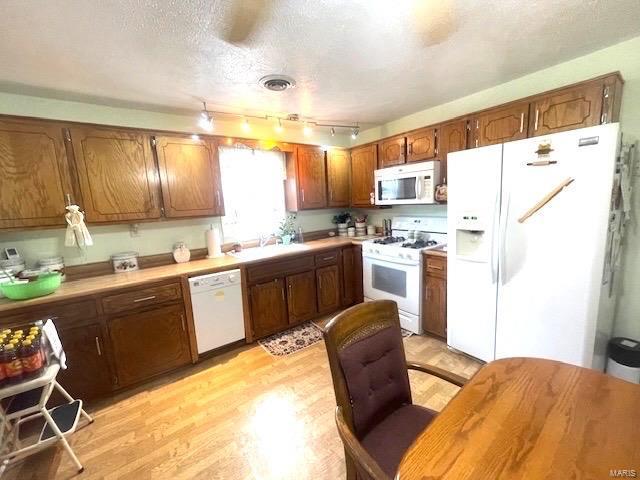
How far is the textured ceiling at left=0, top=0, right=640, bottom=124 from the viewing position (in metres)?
1.33

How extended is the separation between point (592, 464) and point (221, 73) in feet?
8.31

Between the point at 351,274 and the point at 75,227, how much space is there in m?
2.76

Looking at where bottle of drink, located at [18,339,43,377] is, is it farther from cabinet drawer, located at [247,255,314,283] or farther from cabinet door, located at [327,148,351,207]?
cabinet door, located at [327,148,351,207]

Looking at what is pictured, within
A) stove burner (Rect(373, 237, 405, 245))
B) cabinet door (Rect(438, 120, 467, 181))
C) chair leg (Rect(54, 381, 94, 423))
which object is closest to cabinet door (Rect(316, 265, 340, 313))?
stove burner (Rect(373, 237, 405, 245))

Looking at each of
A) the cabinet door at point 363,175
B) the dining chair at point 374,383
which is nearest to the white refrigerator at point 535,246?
the dining chair at point 374,383

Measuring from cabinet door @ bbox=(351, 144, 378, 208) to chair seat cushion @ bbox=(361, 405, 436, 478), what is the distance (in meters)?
2.67

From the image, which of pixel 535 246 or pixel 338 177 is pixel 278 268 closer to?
pixel 338 177

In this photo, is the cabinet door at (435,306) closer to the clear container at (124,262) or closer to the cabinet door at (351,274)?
the cabinet door at (351,274)

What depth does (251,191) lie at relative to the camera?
11.0 ft

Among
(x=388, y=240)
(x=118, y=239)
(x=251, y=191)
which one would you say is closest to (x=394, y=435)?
(x=388, y=240)

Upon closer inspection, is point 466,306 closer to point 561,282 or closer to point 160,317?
point 561,282

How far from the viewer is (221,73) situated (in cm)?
191

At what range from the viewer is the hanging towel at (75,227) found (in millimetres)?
2109

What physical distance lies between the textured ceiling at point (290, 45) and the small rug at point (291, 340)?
2374mm
